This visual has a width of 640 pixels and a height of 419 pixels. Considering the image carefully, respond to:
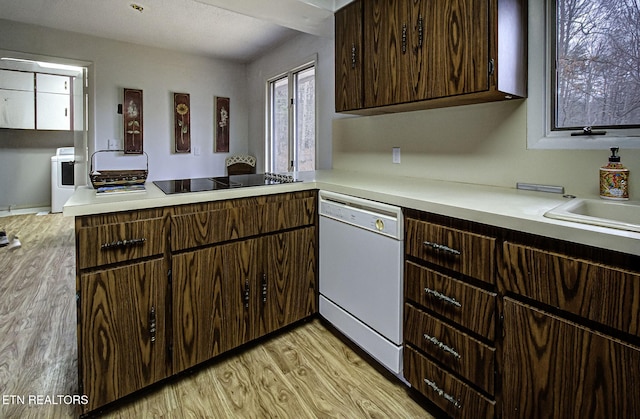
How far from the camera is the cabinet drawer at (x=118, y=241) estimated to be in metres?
1.31

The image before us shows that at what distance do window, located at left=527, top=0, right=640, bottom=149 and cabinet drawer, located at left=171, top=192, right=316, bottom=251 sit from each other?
1175 mm

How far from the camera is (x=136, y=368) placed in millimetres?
1474

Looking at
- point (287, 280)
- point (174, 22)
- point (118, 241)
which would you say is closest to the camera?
point (118, 241)

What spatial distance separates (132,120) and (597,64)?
4352 millimetres

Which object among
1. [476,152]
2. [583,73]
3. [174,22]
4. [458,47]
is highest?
[174,22]

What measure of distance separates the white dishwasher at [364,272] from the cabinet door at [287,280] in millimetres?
74

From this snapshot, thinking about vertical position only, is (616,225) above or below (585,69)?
below

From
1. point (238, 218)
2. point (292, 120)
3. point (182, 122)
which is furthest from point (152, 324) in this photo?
point (182, 122)

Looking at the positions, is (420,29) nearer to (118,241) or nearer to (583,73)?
(583,73)

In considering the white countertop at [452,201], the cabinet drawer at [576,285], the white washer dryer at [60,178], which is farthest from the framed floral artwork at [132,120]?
the cabinet drawer at [576,285]

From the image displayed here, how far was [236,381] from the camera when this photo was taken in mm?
1655

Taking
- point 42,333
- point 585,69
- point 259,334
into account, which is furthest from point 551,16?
point 42,333

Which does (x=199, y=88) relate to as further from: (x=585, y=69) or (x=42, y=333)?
(x=585, y=69)

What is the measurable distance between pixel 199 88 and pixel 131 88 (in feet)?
2.67
